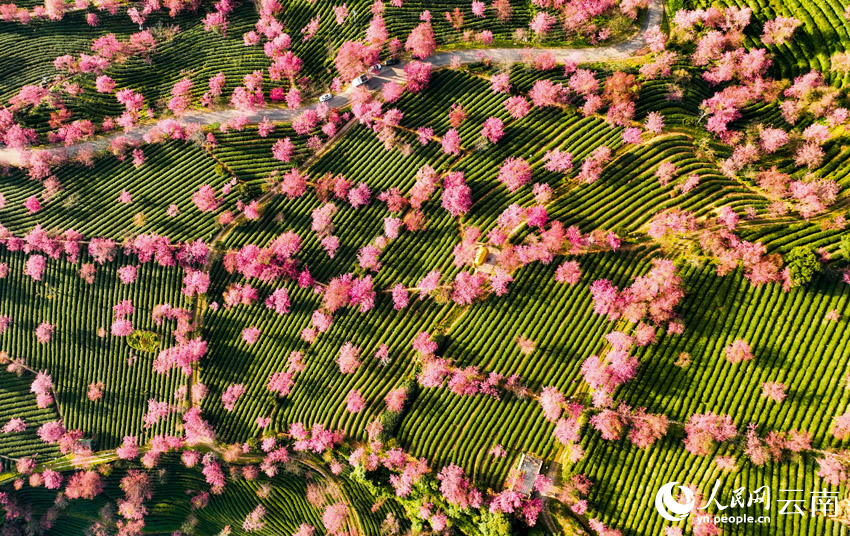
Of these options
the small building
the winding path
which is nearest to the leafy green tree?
the winding path

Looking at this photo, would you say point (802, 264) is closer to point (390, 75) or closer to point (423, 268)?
point (423, 268)

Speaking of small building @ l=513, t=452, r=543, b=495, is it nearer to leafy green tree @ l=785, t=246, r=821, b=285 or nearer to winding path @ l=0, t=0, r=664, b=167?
leafy green tree @ l=785, t=246, r=821, b=285

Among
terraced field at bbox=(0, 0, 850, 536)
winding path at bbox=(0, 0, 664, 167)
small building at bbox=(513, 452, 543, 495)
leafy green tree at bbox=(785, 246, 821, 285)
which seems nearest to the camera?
leafy green tree at bbox=(785, 246, 821, 285)

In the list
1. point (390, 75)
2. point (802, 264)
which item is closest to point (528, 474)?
point (802, 264)

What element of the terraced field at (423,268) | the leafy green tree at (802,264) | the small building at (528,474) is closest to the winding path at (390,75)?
the terraced field at (423,268)

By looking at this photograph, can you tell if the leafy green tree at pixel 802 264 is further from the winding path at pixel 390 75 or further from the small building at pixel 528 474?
the small building at pixel 528 474

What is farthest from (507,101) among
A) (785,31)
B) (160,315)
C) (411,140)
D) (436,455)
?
(160,315)

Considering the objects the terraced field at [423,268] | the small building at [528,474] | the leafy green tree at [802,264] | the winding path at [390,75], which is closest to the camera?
the leafy green tree at [802,264]
